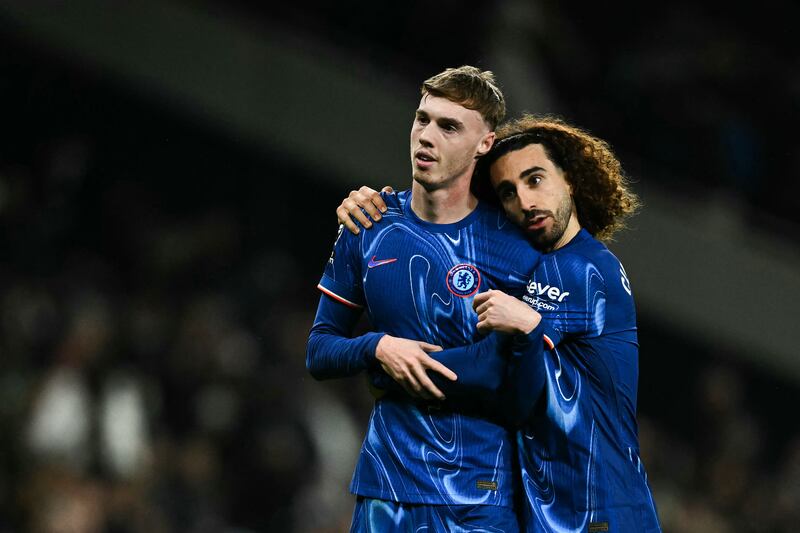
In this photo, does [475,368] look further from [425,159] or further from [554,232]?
[425,159]

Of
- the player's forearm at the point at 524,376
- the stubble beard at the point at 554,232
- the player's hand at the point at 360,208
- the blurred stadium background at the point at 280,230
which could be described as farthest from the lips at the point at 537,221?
the blurred stadium background at the point at 280,230

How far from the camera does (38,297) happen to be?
8336 mm

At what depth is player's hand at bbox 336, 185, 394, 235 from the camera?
14.6 ft

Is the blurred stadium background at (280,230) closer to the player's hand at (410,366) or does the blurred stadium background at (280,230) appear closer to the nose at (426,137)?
the player's hand at (410,366)

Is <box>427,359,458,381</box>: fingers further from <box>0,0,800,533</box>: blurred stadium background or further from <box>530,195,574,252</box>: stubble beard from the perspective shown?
<box>0,0,800,533</box>: blurred stadium background

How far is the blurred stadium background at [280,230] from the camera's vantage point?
26.4 ft

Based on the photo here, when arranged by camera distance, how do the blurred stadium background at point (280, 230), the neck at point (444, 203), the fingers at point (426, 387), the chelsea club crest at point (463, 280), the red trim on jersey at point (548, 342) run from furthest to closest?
the blurred stadium background at point (280, 230) → the neck at point (444, 203) → the chelsea club crest at point (463, 280) → the red trim on jersey at point (548, 342) → the fingers at point (426, 387)

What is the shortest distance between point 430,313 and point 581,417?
24.0 inches

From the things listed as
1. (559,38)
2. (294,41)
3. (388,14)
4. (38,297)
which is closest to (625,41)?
(559,38)

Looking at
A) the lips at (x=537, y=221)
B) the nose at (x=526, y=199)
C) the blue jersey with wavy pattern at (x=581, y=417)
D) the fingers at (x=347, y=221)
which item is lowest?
the blue jersey with wavy pattern at (x=581, y=417)

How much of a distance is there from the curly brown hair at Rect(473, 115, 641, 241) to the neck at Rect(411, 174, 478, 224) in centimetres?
17

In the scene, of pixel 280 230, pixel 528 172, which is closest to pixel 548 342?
pixel 528 172

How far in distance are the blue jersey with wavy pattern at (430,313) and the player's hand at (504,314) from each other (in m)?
0.26

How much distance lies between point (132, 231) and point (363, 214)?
569cm
